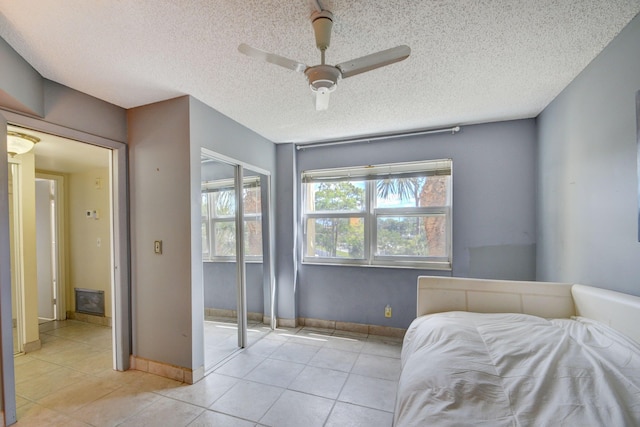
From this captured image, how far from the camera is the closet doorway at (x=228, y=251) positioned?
8.93ft

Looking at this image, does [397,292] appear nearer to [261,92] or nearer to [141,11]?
[261,92]

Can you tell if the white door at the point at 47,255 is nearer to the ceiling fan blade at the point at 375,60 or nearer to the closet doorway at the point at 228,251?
the closet doorway at the point at 228,251

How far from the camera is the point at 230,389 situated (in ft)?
7.22

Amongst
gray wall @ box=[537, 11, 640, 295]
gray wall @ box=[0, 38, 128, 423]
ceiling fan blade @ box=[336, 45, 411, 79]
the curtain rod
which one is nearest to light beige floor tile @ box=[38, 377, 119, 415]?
gray wall @ box=[0, 38, 128, 423]

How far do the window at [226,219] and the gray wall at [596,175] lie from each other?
9.68 ft

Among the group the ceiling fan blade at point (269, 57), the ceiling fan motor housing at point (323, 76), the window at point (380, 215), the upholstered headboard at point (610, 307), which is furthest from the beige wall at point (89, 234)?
the upholstered headboard at point (610, 307)

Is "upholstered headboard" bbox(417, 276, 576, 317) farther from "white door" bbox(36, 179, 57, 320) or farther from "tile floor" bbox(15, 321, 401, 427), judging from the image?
"white door" bbox(36, 179, 57, 320)

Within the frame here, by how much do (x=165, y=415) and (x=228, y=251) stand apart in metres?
1.48

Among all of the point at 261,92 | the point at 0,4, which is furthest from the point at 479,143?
the point at 0,4

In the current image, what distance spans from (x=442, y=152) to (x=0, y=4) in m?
3.45

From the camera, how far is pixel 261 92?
2.23m

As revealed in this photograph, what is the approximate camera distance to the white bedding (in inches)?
35.4

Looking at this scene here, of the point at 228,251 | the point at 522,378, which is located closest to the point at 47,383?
the point at 228,251

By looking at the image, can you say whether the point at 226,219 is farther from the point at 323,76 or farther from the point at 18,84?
the point at 323,76
